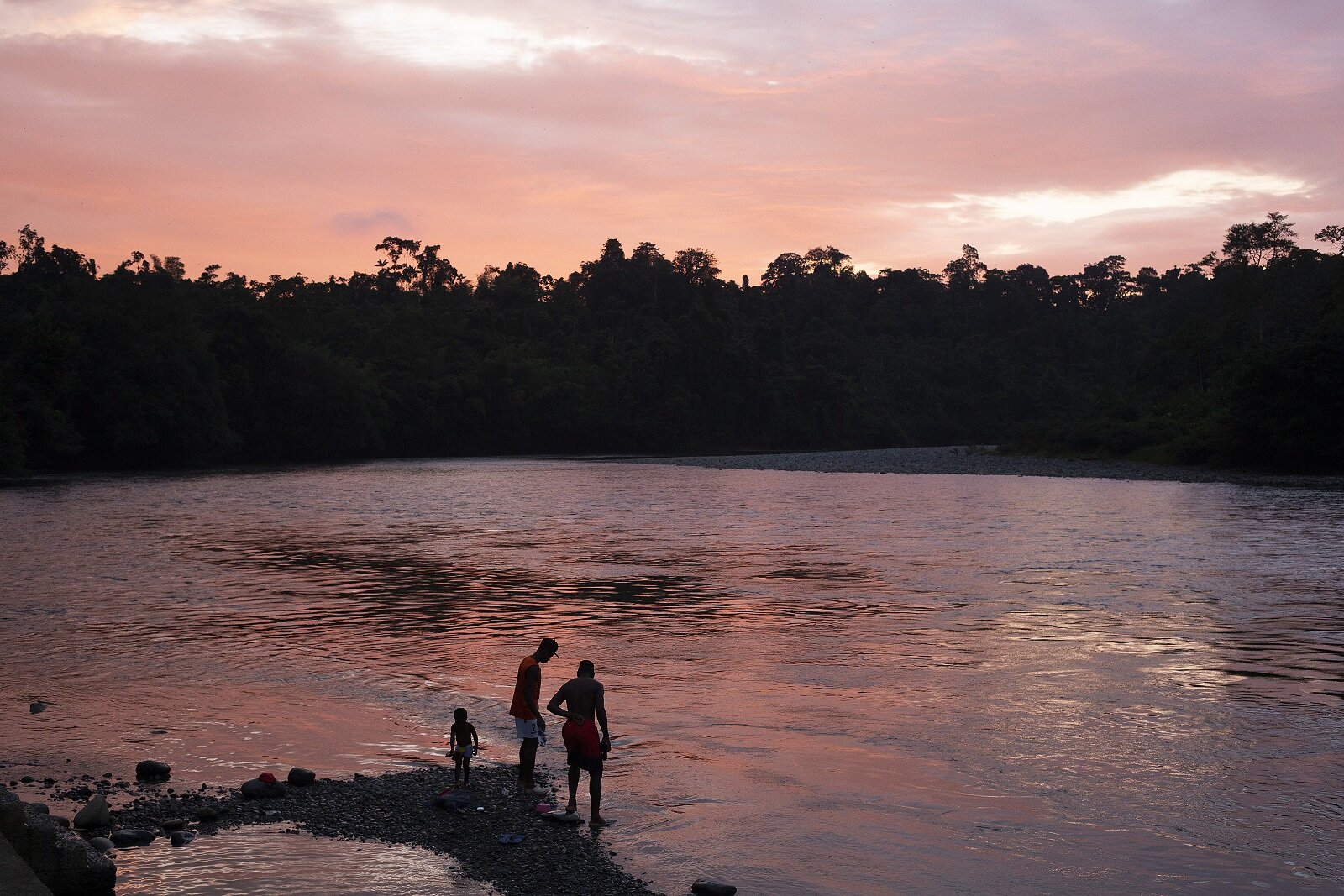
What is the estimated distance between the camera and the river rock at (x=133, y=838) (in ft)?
37.3

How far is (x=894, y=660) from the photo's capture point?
21.5m

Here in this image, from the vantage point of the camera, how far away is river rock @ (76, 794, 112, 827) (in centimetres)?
1166

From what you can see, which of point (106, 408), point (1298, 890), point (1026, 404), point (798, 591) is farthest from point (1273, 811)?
point (1026, 404)

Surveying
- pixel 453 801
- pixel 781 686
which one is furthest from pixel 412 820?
pixel 781 686

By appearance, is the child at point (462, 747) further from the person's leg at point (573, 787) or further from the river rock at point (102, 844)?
the river rock at point (102, 844)

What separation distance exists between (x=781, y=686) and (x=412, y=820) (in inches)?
338

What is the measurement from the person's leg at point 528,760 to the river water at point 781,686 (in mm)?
967

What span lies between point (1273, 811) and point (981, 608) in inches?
568

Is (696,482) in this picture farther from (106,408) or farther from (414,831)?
(414,831)

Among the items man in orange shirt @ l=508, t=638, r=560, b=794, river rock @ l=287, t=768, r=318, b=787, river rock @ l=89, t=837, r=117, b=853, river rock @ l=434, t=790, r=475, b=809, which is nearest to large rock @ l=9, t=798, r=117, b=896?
river rock @ l=89, t=837, r=117, b=853

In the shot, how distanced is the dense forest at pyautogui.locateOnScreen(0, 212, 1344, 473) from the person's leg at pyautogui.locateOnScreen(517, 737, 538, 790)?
68442mm

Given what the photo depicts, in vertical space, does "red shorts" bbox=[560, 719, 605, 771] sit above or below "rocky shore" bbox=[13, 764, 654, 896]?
above

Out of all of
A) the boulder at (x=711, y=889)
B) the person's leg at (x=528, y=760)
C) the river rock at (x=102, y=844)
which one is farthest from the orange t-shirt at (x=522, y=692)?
the river rock at (x=102, y=844)

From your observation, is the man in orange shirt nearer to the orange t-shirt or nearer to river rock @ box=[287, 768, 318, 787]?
the orange t-shirt
